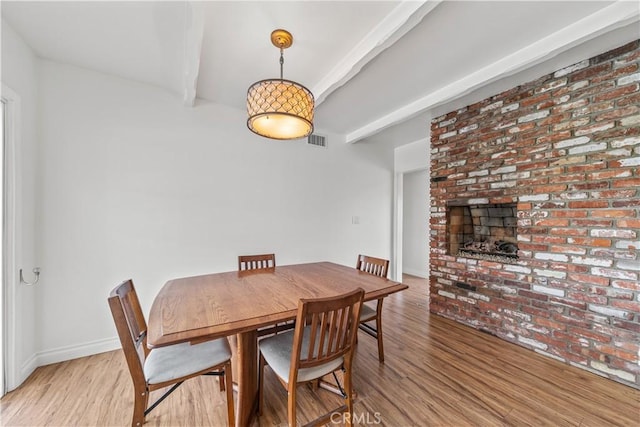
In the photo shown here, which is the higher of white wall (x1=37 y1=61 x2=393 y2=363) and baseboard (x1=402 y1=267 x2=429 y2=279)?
white wall (x1=37 y1=61 x2=393 y2=363)

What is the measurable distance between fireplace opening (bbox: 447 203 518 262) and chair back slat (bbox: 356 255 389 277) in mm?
1298

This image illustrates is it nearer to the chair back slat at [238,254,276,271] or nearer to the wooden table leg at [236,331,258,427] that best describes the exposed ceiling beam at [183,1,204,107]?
the chair back slat at [238,254,276,271]

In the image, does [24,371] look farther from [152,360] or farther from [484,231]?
[484,231]

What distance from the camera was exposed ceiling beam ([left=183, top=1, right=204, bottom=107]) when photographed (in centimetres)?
155

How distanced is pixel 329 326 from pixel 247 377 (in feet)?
2.08

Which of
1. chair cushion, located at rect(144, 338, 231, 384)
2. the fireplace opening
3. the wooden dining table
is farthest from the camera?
the fireplace opening

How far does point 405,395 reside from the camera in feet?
5.82

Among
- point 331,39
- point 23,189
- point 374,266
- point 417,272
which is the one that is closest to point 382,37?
point 331,39

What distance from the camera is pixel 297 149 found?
11.7 feet

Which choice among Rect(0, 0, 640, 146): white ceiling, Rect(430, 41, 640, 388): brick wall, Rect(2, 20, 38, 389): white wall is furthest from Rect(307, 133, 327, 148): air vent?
Rect(2, 20, 38, 389): white wall

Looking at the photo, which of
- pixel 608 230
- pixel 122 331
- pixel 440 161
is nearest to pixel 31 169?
pixel 122 331

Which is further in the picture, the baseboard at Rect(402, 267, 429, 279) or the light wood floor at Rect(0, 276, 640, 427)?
the baseboard at Rect(402, 267, 429, 279)

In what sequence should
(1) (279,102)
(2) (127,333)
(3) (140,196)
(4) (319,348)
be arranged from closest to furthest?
(2) (127,333), (4) (319,348), (1) (279,102), (3) (140,196)

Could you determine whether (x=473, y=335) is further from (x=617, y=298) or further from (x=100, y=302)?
(x=100, y=302)
